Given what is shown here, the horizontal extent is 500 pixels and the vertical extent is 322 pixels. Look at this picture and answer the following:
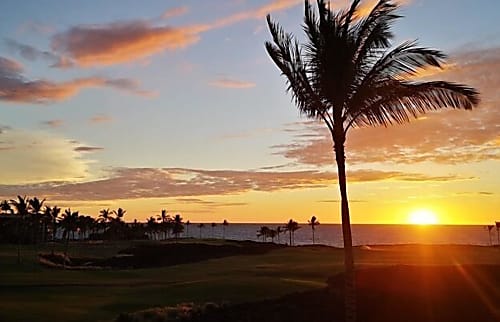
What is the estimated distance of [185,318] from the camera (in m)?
25.3

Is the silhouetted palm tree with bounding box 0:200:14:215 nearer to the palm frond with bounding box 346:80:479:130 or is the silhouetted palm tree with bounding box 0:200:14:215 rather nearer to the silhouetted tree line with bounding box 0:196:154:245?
the silhouetted tree line with bounding box 0:196:154:245

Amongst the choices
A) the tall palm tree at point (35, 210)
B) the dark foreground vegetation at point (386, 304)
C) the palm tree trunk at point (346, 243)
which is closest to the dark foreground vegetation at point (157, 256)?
the tall palm tree at point (35, 210)

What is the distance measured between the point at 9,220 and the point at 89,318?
96350 mm

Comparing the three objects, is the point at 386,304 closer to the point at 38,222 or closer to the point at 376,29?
the point at 376,29

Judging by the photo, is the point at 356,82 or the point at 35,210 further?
the point at 35,210

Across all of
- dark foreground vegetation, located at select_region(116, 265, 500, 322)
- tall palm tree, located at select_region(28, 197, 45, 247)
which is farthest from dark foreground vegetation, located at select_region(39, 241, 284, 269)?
dark foreground vegetation, located at select_region(116, 265, 500, 322)

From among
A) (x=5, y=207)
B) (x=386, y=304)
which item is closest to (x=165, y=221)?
(x=5, y=207)

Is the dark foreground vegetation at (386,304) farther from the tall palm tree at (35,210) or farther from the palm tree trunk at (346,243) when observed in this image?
the tall palm tree at (35,210)

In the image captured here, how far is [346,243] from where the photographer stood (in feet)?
55.9

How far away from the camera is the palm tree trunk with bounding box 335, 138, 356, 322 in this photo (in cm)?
1669

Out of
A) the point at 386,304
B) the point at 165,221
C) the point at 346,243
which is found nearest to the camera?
the point at 346,243

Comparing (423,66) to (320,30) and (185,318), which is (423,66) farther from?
(185,318)

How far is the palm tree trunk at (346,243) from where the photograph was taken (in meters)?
16.7

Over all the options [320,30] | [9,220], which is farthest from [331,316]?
[9,220]
